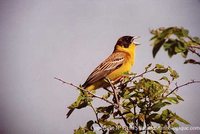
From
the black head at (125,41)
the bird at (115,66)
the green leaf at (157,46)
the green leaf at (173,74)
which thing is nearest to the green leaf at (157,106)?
the green leaf at (173,74)

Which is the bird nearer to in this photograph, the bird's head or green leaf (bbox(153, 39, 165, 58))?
the bird's head

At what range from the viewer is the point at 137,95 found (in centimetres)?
73

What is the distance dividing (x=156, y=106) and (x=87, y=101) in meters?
0.19

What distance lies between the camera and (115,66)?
1.77 m

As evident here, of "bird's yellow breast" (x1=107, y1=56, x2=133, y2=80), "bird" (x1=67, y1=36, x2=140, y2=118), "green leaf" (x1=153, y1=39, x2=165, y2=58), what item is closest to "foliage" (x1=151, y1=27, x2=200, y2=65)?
"green leaf" (x1=153, y1=39, x2=165, y2=58)

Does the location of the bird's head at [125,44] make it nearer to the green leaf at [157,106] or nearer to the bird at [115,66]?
the bird at [115,66]

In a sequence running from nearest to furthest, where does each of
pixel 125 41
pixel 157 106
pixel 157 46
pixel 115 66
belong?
pixel 157 46 < pixel 157 106 < pixel 115 66 < pixel 125 41

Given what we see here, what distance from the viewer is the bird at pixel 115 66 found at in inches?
65.2

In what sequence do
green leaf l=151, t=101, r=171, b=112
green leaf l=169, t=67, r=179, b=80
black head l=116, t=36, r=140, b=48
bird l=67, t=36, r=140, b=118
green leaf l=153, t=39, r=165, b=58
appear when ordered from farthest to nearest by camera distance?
black head l=116, t=36, r=140, b=48 < bird l=67, t=36, r=140, b=118 < green leaf l=169, t=67, r=179, b=80 < green leaf l=151, t=101, r=171, b=112 < green leaf l=153, t=39, r=165, b=58

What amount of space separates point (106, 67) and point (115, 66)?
0.19ft

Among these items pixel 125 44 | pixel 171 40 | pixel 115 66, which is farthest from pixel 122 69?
pixel 171 40

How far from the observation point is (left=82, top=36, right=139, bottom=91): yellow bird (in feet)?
5.44

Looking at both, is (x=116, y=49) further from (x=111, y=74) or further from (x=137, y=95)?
(x=137, y=95)

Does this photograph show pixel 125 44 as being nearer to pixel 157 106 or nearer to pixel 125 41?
pixel 125 41
